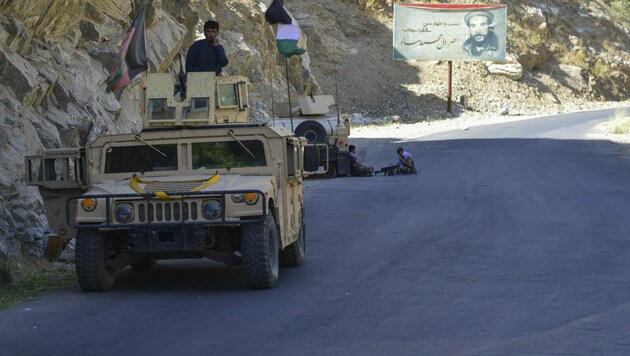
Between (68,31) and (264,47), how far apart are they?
89.7ft

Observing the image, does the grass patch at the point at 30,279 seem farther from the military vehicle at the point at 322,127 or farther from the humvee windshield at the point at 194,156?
the military vehicle at the point at 322,127

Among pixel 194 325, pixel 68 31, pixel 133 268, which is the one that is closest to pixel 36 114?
pixel 68 31

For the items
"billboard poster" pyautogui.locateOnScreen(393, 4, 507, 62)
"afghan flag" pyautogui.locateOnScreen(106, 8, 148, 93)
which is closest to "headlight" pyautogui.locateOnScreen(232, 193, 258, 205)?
"afghan flag" pyautogui.locateOnScreen(106, 8, 148, 93)

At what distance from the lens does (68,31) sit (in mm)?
22203

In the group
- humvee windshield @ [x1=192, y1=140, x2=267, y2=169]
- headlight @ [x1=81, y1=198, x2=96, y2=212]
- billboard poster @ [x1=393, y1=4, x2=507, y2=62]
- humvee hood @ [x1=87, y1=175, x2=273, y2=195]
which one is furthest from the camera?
billboard poster @ [x1=393, y1=4, x2=507, y2=62]

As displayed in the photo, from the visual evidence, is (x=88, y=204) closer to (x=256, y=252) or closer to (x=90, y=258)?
(x=90, y=258)

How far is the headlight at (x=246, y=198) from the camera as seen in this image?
11.3m

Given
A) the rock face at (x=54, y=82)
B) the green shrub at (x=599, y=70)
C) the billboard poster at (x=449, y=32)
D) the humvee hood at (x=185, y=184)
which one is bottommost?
the humvee hood at (x=185, y=184)

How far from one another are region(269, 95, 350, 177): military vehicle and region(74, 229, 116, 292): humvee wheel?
A: 1575cm

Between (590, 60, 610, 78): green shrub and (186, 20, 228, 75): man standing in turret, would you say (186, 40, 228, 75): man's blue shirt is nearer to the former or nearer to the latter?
(186, 20, 228, 75): man standing in turret

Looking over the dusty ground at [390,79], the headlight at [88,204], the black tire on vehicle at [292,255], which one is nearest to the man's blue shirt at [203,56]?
the black tire on vehicle at [292,255]

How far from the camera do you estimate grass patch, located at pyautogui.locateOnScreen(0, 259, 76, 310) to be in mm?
11789

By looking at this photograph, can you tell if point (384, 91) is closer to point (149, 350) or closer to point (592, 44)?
point (592, 44)

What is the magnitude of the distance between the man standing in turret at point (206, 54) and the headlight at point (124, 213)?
3358 millimetres
